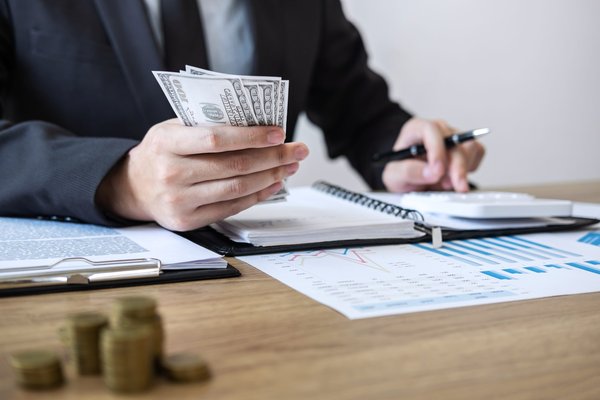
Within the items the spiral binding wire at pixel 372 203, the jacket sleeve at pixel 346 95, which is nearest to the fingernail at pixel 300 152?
the spiral binding wire at pixel 372 203

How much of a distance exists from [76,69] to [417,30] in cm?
166

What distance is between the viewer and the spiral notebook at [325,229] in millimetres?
784

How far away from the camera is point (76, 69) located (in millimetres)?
1300

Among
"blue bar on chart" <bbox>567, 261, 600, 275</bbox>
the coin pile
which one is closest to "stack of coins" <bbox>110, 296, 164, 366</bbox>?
the coin pile

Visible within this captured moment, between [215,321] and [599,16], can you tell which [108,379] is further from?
[599,16]

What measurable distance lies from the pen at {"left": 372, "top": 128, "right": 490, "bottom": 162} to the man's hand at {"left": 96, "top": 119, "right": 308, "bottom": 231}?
519 millimetres

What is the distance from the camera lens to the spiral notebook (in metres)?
0.78

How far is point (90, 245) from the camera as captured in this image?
2.46 ft

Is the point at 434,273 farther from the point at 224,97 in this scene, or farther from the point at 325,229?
the point at 224,97

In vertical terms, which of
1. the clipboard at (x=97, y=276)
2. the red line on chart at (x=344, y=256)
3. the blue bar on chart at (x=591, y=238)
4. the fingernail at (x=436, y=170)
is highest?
the fingernail at (x=436, y=170)

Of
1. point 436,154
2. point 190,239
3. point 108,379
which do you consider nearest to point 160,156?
point 190,239

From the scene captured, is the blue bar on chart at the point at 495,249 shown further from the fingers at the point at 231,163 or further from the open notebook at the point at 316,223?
the fingers at the point at 231,163

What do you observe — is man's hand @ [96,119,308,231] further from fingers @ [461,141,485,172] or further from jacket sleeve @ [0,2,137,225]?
fingers @ [461,141,485,172]

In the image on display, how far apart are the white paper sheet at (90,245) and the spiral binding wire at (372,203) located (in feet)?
0.96
